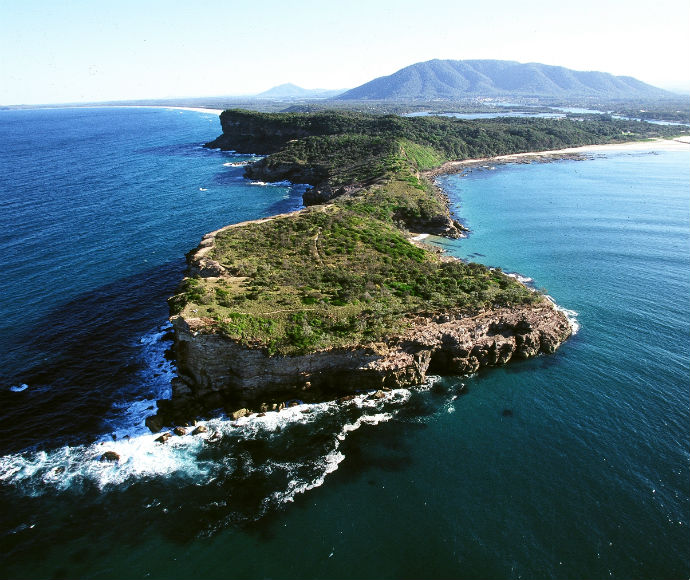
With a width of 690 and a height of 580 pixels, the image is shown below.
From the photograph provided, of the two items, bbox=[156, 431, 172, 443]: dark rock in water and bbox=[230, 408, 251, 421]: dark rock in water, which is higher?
bbox=[230, 408, 251, 421]: dark rock in water

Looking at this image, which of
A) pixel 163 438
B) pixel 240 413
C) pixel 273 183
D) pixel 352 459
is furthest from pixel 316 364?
pixel 273 183

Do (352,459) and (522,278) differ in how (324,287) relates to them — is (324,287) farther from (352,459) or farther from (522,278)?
(522,278)

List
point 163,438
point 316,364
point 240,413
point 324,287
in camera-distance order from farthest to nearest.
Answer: point 324,287 < point 316,364 < point 240,413 < point 163,438

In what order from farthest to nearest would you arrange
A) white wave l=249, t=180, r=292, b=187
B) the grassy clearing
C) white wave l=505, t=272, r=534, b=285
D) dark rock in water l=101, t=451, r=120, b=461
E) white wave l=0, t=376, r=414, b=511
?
white wave l=249, t=180, r=292, b=187
white wave l=505, t=272, r=534, b=285
the grassy clearing
dark rock in water l=101, t=451, r=120, b=461
white wave l=0, t=376, r=414, b=511

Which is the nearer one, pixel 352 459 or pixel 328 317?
pixel 352 459

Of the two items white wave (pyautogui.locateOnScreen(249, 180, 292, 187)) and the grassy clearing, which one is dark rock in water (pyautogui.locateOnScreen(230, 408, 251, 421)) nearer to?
the grassy clearing

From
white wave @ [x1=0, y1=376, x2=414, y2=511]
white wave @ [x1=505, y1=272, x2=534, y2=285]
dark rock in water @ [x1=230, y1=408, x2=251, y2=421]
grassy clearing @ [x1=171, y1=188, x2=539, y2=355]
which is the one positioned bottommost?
white wave @ [x1=0, y1=376, x2=414, y2=511]

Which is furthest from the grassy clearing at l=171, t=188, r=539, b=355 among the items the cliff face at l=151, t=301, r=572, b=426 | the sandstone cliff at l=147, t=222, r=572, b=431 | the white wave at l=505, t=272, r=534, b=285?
the white wave at l=505, t=272, r=534, b=285

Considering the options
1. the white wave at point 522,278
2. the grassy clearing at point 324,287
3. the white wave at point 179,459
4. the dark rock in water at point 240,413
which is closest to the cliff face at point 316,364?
the dark rock in water at point 240,413
